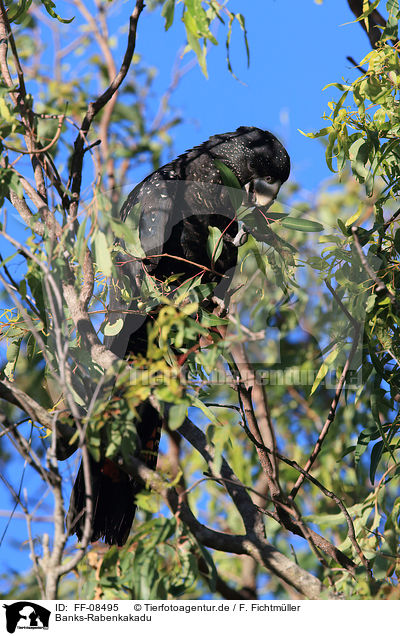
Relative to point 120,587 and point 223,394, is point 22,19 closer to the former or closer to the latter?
point 120,587

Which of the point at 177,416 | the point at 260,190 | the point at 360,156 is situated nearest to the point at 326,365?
the point at 360,156

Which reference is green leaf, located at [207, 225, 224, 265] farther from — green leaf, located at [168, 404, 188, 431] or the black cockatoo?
green leaf, located at [168, 404, 188, 431]

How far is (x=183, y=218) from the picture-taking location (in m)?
2.35

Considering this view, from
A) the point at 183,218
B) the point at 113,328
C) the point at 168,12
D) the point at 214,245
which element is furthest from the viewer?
the point at 183,218

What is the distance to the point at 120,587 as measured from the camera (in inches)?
48.3

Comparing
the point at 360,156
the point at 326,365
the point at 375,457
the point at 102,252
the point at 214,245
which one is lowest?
the point at 375,457

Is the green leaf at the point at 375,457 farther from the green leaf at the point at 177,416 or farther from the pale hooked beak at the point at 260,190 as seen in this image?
the pale hooked beak at the point at 260,190

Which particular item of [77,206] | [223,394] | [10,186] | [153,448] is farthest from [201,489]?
[10,186]

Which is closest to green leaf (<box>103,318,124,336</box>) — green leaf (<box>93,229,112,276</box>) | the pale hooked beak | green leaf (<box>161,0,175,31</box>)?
green leaf (<box>93,229,112,276</box>)

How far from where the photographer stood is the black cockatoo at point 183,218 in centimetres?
201
